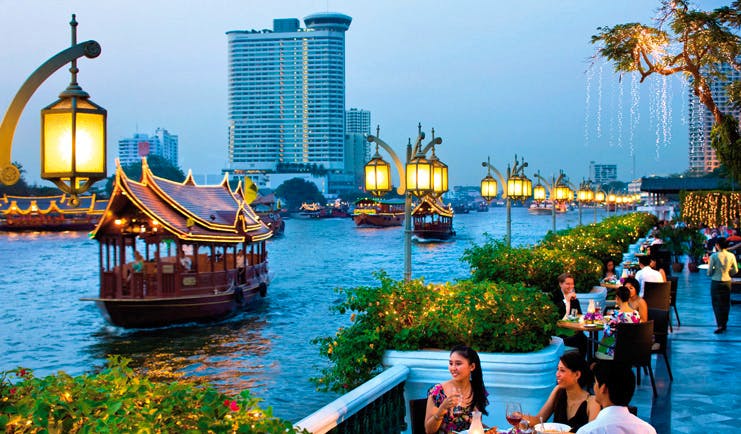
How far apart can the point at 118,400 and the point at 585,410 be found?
11.0 feet

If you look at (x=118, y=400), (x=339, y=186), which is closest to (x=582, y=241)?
(x=118, y=400)

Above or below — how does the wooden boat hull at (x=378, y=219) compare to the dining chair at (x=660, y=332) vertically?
below

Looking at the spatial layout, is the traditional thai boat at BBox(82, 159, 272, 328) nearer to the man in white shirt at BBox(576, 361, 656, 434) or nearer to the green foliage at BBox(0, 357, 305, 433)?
the man in white shirt at BBox(576, 361, 656, 434)

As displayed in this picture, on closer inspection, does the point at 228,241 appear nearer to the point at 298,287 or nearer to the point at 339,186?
the point at 298,287

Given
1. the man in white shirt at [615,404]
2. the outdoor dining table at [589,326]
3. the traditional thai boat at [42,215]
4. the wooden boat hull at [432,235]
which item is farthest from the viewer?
the traditional thai boat at [42,215]

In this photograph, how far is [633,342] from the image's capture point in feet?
26.6

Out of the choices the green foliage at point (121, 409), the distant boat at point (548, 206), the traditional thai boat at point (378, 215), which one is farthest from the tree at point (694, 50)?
the traditional thai boat at point (378, 215)

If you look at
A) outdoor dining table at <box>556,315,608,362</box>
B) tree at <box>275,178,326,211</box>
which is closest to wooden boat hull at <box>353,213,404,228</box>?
tree at <box>275,178,326,211</box>

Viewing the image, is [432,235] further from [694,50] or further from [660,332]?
[660,332]

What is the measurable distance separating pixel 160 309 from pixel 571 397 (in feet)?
71.8

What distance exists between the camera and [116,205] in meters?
25.2

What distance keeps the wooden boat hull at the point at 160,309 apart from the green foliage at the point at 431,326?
20.1 m

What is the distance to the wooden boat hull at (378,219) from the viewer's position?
112 m

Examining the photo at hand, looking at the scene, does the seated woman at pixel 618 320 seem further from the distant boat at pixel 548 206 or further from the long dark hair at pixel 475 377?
the distant boat at pixel 548 206
